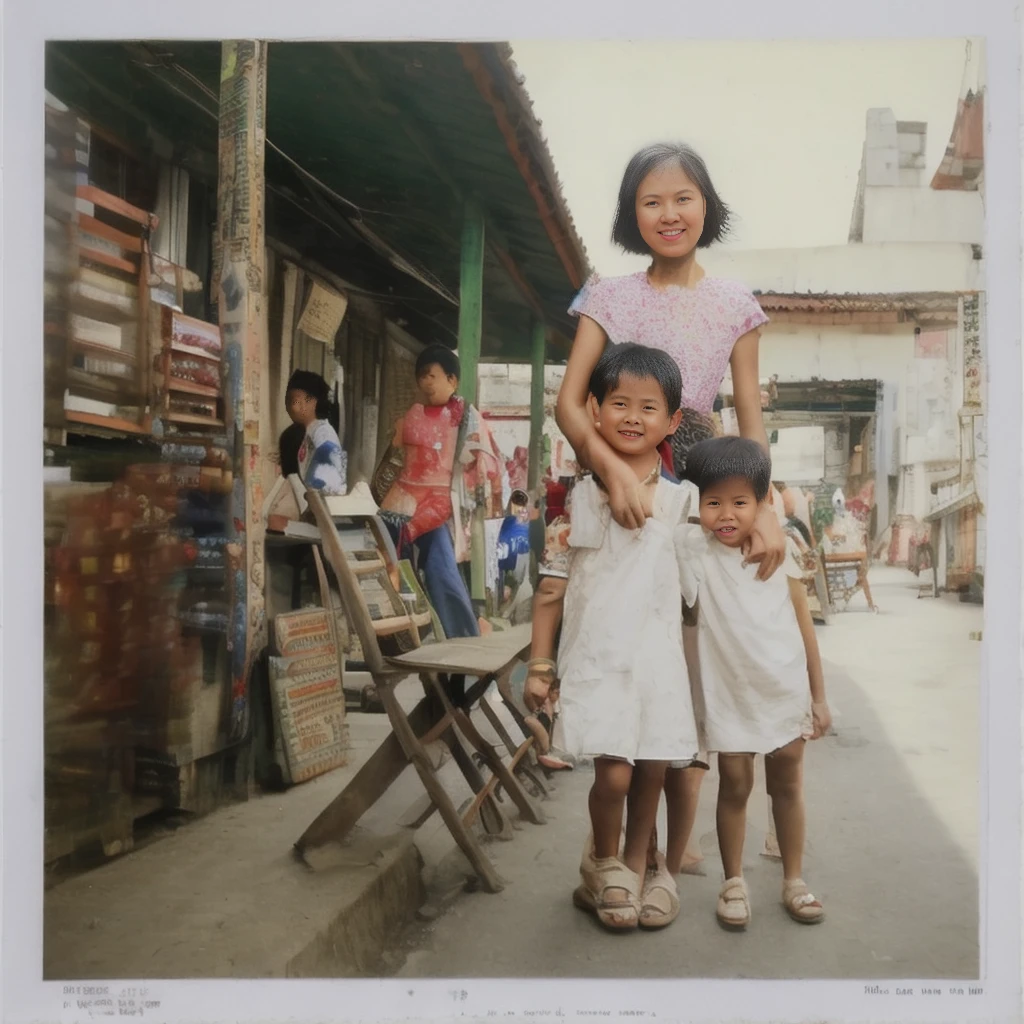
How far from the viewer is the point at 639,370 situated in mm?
1964

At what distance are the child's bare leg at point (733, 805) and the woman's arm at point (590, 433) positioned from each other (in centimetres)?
61

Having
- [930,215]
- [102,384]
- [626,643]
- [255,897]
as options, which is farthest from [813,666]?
[102,384]

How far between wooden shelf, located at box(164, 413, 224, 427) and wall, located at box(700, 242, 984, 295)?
4.21 feet

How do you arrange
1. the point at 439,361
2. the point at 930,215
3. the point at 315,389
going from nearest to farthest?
the point at 930,215 → the point at 439,361 → the point at 315,389

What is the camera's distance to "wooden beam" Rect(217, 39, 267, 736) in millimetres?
2203

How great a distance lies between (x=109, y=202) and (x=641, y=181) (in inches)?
51.5

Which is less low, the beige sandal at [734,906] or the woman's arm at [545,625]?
the woman's arm at [545,625]

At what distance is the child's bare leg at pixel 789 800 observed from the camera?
2078 mm

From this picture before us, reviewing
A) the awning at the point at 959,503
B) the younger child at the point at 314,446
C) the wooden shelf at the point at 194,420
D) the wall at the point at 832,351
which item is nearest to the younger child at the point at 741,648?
the wall at the point at 832,351

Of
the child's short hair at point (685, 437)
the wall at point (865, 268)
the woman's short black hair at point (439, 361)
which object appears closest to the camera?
the child's short hair at point (685, 437)

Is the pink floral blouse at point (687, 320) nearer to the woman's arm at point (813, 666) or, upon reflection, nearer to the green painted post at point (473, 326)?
the green painted post at point (473, 326)

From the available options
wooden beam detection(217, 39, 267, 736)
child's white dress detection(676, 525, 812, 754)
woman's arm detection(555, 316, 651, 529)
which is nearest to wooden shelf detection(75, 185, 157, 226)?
wooden beam detection(217, 39, 267, 736)

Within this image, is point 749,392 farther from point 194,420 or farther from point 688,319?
point 194,420

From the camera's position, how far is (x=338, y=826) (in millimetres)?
2121
